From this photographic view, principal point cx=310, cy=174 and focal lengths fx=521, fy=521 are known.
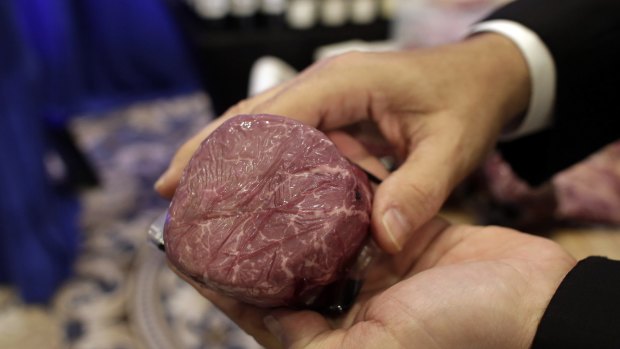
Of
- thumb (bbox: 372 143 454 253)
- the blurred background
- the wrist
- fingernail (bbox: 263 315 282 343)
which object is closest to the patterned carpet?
the blurred background

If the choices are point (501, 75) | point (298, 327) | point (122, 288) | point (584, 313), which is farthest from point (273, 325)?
point (122, 288)

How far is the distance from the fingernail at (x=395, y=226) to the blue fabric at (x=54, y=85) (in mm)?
1331

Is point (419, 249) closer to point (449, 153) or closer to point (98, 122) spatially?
point (449, 153)

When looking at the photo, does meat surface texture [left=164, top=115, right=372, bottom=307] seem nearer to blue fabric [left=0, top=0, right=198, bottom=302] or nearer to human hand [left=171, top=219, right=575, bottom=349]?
human hand [left=171, top=219, right=575, bottom=349]

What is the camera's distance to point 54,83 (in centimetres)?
234

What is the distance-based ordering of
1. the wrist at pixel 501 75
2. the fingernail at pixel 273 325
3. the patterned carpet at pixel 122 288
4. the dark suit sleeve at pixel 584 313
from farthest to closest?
1. the patterned carpet at pixel 122 288
2. the wrist at pixel 501 75
3. the fingernail at pixel 273 325
4. the dark suit sleeve at pixel 584 313

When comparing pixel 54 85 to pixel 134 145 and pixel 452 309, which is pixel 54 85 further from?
pixel 452 309

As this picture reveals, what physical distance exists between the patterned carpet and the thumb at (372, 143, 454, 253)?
32.7 inches

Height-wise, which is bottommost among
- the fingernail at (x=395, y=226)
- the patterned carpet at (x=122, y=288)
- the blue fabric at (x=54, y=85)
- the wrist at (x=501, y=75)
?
the patterned carpet at (x=122, y=288)

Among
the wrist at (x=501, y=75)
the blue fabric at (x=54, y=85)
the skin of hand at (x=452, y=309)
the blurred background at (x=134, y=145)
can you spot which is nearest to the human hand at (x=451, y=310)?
the skin of hand at (x=452, y=309)

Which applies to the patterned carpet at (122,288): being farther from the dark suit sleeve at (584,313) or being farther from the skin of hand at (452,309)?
the dark suit sleeve at (584,313)

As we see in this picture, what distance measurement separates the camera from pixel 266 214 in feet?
2.43

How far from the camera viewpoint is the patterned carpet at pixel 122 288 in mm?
1567

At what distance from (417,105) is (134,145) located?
191cm
